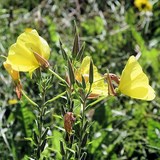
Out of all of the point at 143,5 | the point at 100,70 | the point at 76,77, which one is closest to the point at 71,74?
the point at 76,77

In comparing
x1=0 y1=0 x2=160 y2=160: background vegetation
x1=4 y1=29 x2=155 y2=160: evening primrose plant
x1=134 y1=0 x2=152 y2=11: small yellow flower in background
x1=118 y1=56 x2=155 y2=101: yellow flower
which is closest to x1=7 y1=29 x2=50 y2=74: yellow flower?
A: x1=4 y1=29 x2=155 y2=160: evening primrose plant

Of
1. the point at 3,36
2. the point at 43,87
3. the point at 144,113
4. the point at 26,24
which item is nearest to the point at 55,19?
the point at 26,24

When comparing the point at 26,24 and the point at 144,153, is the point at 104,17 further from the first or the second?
the point at 144,153

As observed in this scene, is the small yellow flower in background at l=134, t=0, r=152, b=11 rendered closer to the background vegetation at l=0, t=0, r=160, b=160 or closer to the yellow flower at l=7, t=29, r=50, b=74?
the background vegetation at l=0, t=0, r=160, b=160

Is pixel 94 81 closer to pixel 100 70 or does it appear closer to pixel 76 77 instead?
pixel 76 77

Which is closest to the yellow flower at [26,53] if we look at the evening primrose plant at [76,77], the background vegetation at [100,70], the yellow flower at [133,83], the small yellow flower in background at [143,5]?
the evening primrose plant at [76,77]

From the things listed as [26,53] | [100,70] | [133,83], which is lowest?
[100,70]

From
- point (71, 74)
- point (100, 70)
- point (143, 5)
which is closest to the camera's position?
point (71, 74)

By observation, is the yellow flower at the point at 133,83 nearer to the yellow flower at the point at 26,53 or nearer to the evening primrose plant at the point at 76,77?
the evening primrose plant at the point at 76,77
